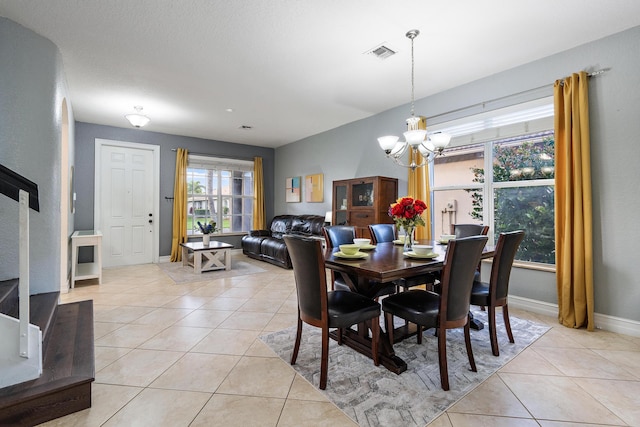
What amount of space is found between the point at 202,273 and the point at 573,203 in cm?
482

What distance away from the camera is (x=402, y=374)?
1.98 metres

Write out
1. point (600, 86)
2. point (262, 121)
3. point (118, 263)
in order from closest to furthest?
point (600, 86) → point (262, 121) → point (118, 263)

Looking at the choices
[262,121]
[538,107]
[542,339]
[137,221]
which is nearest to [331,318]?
[542,339]

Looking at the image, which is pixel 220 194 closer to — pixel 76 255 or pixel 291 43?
pixel 76 255

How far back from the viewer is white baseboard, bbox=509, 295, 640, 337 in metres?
2.61

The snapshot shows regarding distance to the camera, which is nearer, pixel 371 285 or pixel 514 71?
pixel 371 285

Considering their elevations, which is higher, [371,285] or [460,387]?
[371,285]

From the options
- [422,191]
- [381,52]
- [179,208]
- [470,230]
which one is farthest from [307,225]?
[381,52]

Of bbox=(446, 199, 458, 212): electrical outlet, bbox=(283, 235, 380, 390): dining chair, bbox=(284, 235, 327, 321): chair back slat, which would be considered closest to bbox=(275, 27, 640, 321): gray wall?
bbox=(446, 199, 458, 212): electrical outlet

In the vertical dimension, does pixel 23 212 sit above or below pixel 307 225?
above

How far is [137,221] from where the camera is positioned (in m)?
5.93

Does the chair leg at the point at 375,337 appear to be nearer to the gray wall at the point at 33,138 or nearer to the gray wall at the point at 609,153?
the gray wall at the point at 609,153

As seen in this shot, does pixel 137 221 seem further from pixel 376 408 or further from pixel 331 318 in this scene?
pixel 376 408

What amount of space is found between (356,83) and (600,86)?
2344mm
